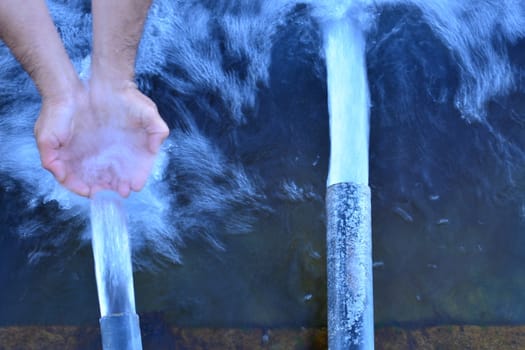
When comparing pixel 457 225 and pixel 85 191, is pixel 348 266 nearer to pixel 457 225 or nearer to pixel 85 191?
pixel 457 225

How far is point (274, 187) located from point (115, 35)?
939 millimetres

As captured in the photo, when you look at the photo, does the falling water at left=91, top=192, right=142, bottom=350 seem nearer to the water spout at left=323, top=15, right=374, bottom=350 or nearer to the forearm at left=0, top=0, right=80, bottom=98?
the forearm at left=0, top=0, right=80, bottom=98

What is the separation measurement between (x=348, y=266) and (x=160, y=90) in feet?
3.94

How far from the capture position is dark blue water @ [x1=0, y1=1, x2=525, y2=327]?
2.49 meters

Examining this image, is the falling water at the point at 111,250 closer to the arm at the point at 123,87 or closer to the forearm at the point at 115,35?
the arm at the point at 123,87

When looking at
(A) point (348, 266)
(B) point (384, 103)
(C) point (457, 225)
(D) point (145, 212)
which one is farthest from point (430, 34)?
Answer: (D) point (145, 212)

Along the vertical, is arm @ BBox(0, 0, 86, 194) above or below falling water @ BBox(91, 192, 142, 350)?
above

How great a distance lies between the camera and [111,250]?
2213 mm

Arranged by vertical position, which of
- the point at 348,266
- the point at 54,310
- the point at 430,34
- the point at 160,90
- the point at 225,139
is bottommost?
the point at 54,310

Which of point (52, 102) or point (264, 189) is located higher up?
point (52, 102)

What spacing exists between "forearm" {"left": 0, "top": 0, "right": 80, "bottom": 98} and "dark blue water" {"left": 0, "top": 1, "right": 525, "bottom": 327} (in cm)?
50

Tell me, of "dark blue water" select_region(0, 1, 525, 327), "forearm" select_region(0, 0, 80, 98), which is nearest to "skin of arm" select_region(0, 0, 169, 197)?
"forearm" select_region(0, 0, 80, 98)

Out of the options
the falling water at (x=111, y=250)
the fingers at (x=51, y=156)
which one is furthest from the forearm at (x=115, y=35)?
the falling water at (x=111, y=250)

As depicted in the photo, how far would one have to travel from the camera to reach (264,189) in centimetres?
259
